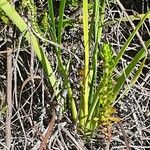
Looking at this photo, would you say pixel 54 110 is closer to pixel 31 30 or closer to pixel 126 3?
pixel 31 30

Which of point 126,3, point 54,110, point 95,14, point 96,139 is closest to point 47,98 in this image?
point 54,110

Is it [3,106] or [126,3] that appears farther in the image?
[126,3]

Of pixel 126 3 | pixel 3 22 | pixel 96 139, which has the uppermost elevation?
pixel 3 22

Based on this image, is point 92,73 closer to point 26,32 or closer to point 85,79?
point 85,79

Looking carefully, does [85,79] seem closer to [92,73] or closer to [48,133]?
[92,73]

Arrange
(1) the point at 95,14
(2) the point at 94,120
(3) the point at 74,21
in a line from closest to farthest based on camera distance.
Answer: (1) the point at 95,14
(2) the point at 94,120
(3) the point at 74,21

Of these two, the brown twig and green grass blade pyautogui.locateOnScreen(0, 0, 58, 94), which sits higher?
green grass blade pyautogui.locateOnScreen(0, 0, 58, 94)

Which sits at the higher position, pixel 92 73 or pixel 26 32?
pixel 26 32

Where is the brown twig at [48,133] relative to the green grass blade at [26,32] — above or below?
below

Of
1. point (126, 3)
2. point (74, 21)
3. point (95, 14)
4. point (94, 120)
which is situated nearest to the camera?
point (95, 14)

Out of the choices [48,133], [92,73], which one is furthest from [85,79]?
[48,133]

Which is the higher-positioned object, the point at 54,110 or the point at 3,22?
the point at 3,22
